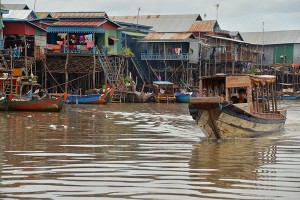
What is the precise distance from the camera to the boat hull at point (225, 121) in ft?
55.3

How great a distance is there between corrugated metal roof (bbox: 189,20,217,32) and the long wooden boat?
2587 centimetres

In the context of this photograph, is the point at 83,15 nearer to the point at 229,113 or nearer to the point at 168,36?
the point at 168,36

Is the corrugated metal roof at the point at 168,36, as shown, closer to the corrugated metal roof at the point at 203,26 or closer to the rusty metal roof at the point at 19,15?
the corrugated metal roof at the point at 203,26

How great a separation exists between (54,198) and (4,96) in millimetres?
20752

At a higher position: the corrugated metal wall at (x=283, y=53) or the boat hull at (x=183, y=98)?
the corrugated metal wall at (x=283, y=53)

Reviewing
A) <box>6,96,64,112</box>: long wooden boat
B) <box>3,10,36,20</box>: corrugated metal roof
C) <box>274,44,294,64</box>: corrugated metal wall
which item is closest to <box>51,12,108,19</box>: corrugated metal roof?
<box>3,10,36,20</box>: corrugated metal roof

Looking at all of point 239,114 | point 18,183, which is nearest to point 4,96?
point 239,114

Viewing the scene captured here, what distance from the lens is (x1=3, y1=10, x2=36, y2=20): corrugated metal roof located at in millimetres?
38219

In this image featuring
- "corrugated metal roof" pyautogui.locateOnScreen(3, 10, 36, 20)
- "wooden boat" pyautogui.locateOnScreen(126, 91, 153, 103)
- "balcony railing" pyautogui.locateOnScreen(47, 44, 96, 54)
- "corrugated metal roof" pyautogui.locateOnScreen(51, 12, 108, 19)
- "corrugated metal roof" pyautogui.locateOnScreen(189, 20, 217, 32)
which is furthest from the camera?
"corrugated metal roof" pyautogui.locateOnScreen(189, 20, 217, 32)

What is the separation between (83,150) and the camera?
14.2m

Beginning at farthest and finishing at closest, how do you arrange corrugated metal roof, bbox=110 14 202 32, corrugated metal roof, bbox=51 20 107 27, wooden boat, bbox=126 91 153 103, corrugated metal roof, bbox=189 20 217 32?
corrugated metal roof, bbox=110 14 202 32 → corrugated metal roof, bbox=189 20 217 32 → wooden boat, bbox=126 91 153 103 → corrugated metal roof, bbox=51 20 107 27

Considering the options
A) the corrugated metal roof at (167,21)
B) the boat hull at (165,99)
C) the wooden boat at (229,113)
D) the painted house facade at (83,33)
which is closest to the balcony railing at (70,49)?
the painted house facade at (83,33)

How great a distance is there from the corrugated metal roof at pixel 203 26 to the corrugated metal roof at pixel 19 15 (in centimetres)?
1695

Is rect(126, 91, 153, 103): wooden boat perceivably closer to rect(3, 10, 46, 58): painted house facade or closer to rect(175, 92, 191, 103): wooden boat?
rect(175, 92, 191, 103): wooden boat
